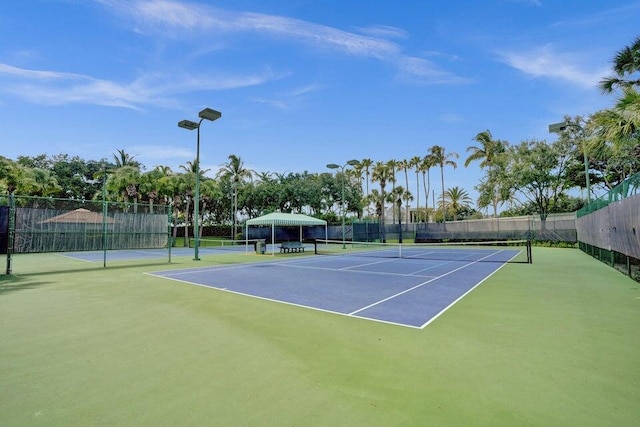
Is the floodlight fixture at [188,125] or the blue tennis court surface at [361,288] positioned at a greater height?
the floodlight fixture at [188,125]

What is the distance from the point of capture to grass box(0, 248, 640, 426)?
2.87m

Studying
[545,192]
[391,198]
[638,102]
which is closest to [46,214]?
[638,102]

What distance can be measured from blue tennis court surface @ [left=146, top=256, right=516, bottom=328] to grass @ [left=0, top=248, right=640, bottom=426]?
519 millimetres

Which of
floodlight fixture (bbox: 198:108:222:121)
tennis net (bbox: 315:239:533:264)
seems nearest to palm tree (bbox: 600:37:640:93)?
tennis net (bbox: 315:239:533:264)

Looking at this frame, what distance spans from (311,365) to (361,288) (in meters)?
5.28

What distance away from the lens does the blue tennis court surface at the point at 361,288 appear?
652 cm

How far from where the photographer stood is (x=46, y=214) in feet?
49.3

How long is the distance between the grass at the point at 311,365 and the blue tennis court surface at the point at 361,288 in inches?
20.4

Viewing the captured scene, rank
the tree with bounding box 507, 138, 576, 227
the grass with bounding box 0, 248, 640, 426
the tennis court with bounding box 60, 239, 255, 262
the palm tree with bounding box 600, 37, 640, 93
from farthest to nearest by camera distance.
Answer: the tree with bounding box 507, 138, 576, 227, the tennis court with bounding box 60, 239, 255, 262, the palm tree with bounding box 600, 37, 640, 93, the grass with bounding box 0, 248, 640, 426

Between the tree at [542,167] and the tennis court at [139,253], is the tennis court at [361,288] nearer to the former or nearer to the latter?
the tennis court at [139,253]

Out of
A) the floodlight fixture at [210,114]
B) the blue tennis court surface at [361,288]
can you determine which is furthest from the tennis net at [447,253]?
the floodlight fixture at [210,114]

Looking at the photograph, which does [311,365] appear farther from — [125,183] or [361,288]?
[125,183]

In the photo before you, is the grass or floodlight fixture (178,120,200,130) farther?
floodlight fixture (178,120,200,130)

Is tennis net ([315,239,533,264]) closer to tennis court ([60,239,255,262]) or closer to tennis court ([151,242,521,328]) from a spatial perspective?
tennis court ([151,242,521,328])
